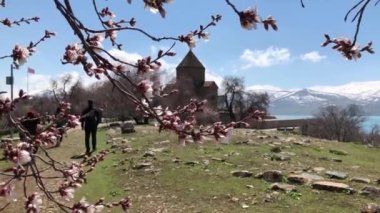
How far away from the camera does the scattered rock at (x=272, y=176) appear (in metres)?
12.0

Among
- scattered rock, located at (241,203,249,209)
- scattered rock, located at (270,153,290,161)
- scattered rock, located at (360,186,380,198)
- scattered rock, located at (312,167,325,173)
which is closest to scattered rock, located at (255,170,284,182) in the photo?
scattered rock, located at (312,167,325,173)

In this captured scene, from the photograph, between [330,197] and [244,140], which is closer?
[330,197]

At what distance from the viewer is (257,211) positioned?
9383mm

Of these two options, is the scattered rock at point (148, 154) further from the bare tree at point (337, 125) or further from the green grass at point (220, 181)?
the bare tree at point (337, 125)

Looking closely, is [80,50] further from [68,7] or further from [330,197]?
[330,197]

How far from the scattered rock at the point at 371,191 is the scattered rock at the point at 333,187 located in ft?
0.78

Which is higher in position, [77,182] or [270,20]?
[270,20]

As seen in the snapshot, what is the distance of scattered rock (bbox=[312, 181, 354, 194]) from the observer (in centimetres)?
1090

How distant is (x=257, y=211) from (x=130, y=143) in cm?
1192

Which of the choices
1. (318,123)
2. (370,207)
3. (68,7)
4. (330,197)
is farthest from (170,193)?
(318,123)

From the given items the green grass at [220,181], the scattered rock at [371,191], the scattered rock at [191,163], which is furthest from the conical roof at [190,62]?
the scattered rock at [371,191]

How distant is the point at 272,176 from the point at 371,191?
211cm

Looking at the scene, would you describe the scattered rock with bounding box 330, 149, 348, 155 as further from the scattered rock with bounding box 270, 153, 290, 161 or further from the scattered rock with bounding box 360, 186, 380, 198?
the scattered rock with bounding box 360, 186, 380, 198

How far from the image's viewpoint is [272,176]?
12.0m
